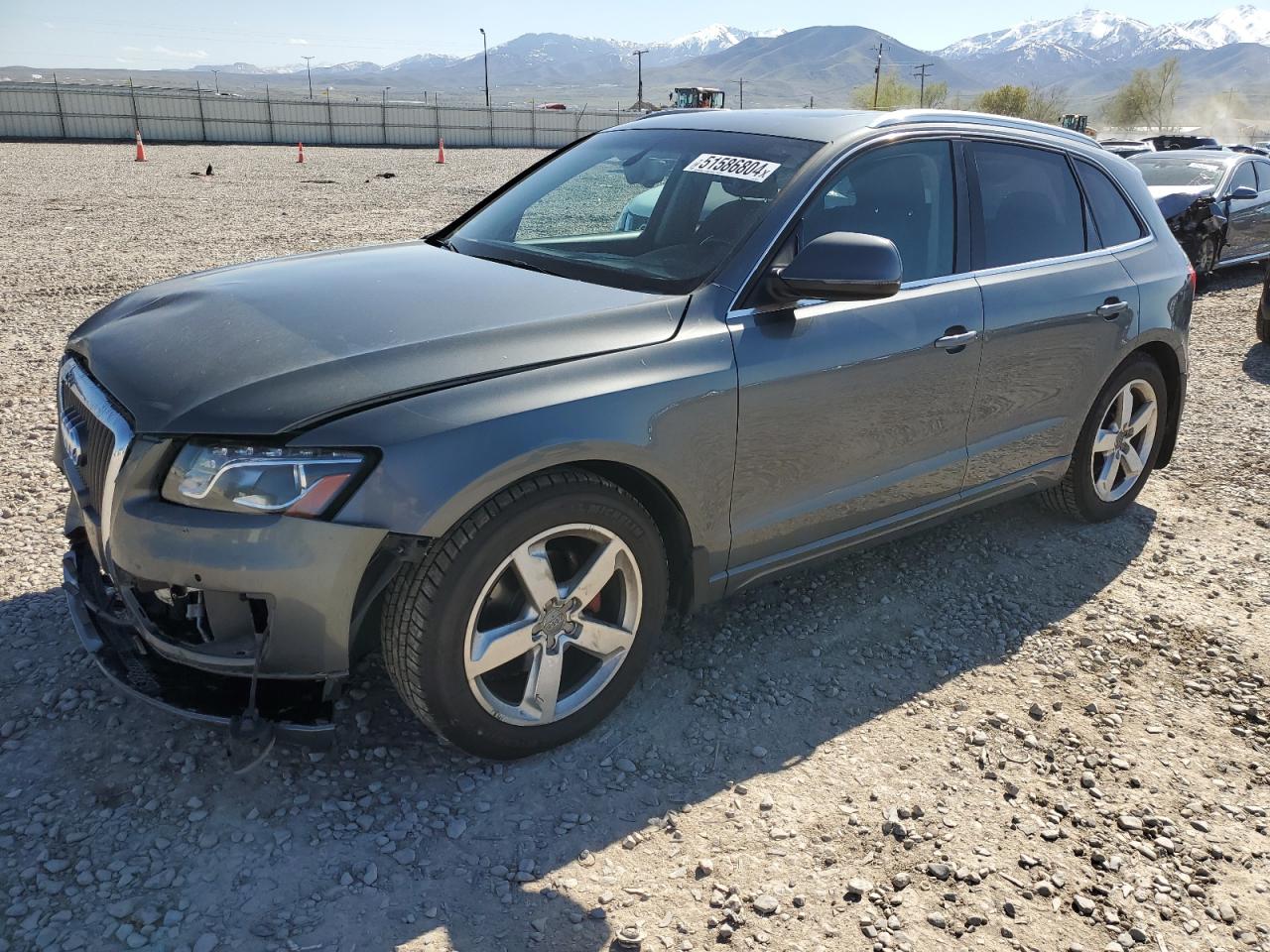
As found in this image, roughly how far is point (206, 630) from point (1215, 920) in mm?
2634

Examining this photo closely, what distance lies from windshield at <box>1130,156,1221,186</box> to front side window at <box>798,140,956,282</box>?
31.0 ft

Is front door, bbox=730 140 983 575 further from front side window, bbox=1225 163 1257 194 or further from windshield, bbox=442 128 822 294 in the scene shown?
front side window, bbox=1225 163 1257 194

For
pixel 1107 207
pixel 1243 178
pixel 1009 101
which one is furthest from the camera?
pixel 1009 101

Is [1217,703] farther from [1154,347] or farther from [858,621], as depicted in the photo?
[1154,347]

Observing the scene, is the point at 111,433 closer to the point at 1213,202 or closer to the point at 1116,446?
the point at 1116,446

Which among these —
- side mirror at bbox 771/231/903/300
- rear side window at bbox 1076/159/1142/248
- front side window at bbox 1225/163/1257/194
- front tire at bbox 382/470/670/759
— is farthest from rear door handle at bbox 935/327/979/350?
front side window at bbox 1225/163/1257/194

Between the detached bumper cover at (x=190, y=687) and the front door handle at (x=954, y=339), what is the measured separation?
7.61ft

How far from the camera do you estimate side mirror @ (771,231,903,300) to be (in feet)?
9.59

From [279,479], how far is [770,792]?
161 cm

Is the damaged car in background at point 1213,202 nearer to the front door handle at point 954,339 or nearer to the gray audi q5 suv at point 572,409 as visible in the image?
the gray audi q5 suv at point 572,409

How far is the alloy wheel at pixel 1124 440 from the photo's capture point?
14.9ft

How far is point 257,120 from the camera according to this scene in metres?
40.4

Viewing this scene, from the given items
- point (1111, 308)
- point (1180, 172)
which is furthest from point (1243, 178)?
point (1111, 308)

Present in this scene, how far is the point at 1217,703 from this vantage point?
3.44 m
